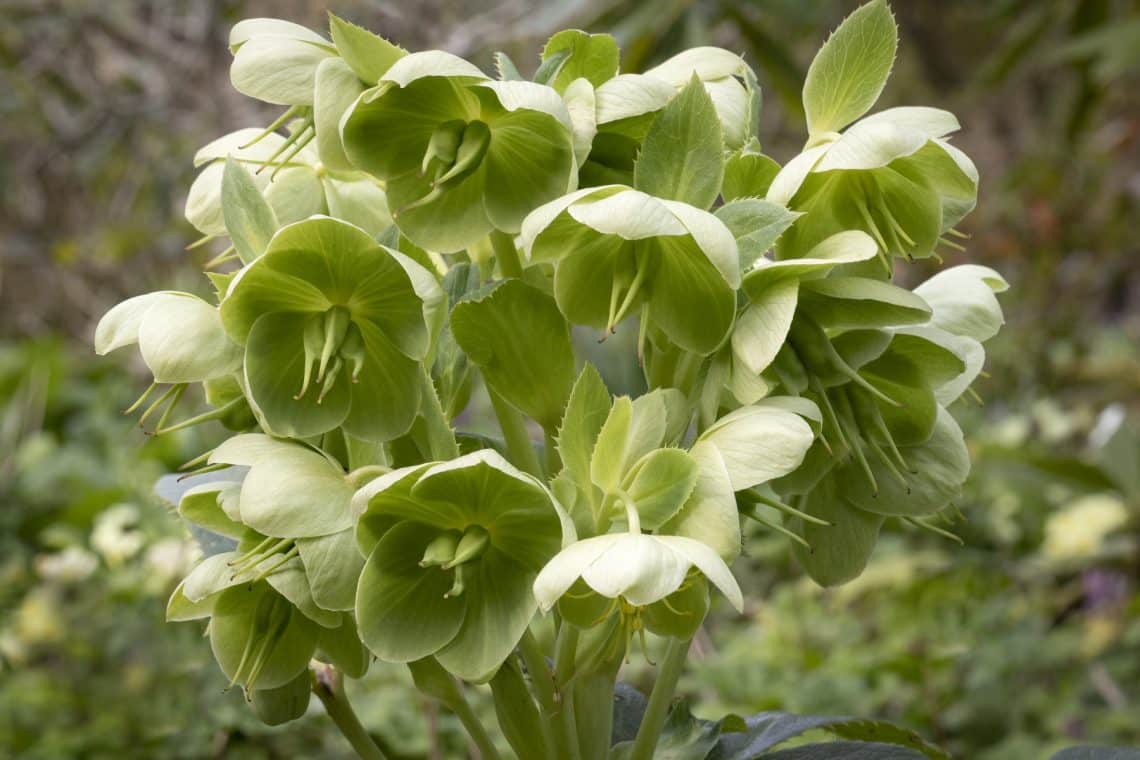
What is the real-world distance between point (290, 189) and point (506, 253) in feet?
0.40

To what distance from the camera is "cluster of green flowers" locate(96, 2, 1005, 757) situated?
483 millimetres

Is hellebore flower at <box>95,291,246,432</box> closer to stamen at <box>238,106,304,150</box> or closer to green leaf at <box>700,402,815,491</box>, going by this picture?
stamen at <box>238,106,304,150</box>

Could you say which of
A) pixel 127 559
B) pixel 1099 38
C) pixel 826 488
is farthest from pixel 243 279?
pixel 1099 38

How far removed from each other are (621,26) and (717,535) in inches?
61.3

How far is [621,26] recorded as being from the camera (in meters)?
1.89

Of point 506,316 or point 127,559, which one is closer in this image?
point 506,316

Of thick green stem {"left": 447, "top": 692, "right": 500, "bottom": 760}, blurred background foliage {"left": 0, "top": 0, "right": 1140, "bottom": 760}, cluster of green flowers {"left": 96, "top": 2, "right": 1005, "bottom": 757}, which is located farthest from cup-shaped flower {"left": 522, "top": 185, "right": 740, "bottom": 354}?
blurred background foliage {"left": 0, "top": 0, "right": 1140, "bottom": 760}

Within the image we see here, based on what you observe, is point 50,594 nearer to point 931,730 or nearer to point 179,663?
point 179,663

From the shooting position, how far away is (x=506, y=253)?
22.4 inches

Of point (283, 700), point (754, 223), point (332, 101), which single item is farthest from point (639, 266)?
point (283, 700)

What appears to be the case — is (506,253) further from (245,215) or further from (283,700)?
(283,700)

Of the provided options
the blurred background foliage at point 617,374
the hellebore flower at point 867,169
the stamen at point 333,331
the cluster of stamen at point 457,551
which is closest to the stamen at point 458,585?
the cluster of stamen at point 457,551

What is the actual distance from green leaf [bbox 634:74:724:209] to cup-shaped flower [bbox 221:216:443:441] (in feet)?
0.36

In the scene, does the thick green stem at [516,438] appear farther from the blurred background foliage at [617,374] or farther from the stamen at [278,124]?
the blurred background foliage at [617,374]
